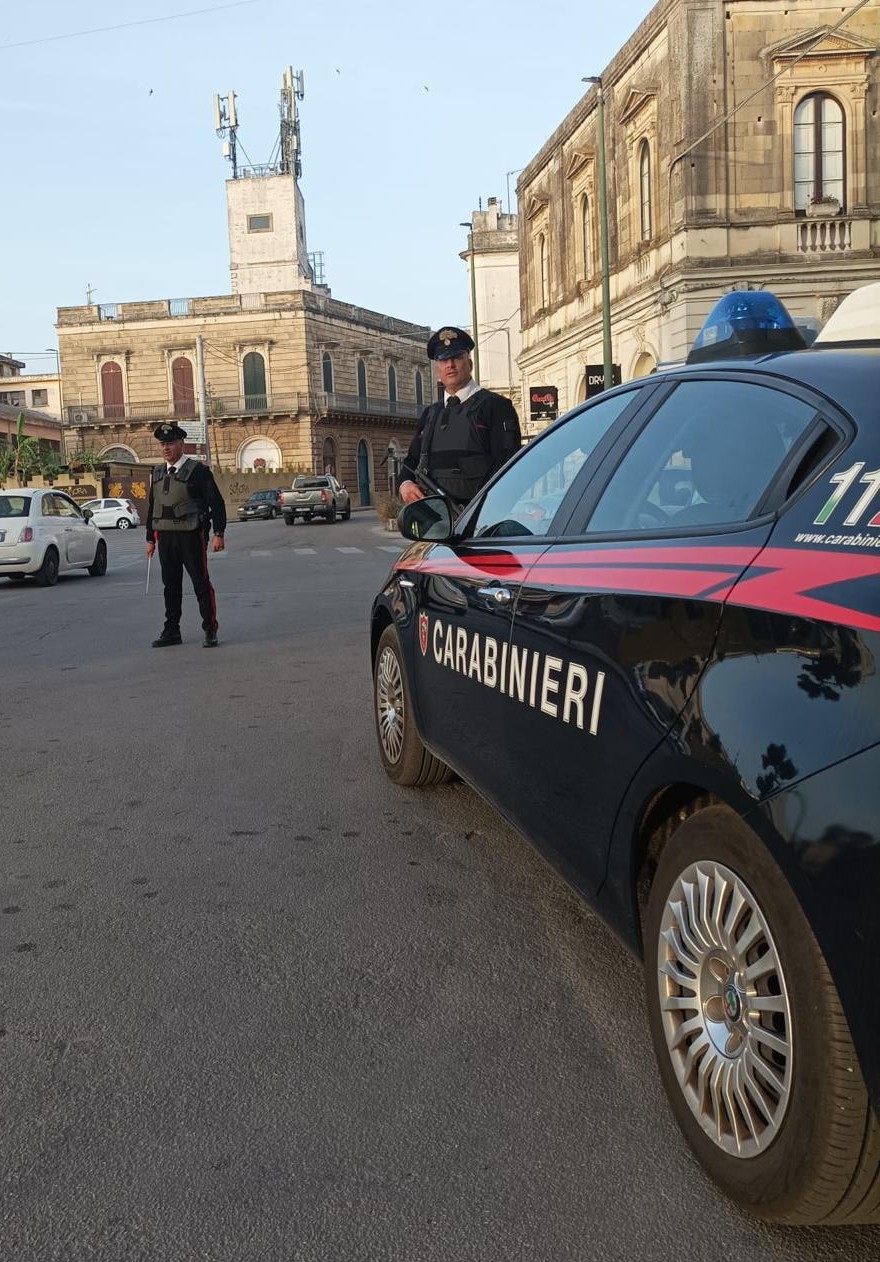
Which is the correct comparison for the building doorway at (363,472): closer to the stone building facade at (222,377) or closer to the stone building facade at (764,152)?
the stone building facade at (222,377)

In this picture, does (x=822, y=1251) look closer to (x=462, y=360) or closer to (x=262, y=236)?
(x=462, y=360)

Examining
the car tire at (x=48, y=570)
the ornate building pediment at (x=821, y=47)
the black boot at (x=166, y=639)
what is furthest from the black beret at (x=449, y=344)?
the ornate building pediment at (x=821, y=47)

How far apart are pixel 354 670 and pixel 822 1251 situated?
21.3ft

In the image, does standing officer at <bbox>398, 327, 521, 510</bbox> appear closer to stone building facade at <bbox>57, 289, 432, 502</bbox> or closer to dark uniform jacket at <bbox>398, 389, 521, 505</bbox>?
dark uniform jacket at <bbox>398, 389, 521, 505</bbox>

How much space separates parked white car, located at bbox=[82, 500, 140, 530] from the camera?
48.8 meters

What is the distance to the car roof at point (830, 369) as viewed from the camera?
215cm

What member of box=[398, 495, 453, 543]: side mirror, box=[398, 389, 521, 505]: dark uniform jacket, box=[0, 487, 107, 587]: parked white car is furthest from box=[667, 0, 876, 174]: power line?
box=[398, 495, 453, 543]: side mirror

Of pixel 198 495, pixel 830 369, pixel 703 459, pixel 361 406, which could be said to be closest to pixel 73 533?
pixel 198 495

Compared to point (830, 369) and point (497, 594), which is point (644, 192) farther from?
point (830, 369)

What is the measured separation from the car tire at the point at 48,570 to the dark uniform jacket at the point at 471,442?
11.7 meters

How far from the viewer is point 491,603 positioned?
3.49m

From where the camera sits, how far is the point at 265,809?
15.7ft

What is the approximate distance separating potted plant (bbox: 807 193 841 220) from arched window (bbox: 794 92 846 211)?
7cm

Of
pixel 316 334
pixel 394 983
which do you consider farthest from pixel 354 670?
pixel 316 334
